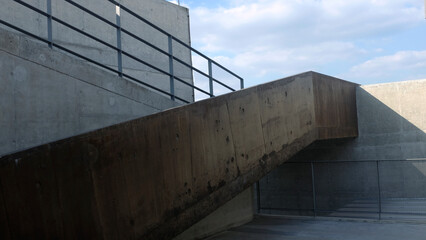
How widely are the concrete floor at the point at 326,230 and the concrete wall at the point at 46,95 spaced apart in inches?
170

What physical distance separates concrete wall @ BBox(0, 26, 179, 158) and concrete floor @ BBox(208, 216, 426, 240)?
4.33 m

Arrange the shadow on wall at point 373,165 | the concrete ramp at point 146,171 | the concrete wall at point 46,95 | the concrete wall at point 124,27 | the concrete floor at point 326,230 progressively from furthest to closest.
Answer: the shadow on wall at point 373,165
the concrete wall at point 124,27
the concrete floor at point 326,230
the concrete wall at point 46,95
the concrete ramp at point 146,171

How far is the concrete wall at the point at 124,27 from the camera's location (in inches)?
397

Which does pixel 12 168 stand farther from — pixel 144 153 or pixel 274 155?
pixel 274 155

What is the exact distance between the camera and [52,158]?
13.6ft

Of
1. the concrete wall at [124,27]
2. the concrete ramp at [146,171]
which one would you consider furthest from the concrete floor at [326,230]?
the concrete wall at [124,27]

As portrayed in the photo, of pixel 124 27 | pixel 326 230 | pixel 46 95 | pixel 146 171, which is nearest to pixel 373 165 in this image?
pixel 326 230

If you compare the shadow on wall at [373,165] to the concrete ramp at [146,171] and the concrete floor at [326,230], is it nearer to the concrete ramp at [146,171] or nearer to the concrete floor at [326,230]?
the concrete floor at [326,230]

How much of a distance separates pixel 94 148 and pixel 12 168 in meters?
0.85

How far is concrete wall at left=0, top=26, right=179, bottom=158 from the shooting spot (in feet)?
18.1

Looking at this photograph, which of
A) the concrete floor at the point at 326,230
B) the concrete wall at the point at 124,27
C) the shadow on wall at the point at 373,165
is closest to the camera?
the concrete floor at the point at 326,230

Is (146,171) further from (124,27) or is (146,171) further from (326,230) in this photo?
(124,27)

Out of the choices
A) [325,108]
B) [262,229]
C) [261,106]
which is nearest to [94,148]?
[261,106]

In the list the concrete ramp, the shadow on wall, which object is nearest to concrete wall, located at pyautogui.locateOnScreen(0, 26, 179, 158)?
the concrete ramp
